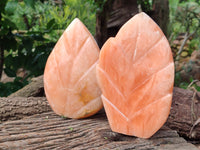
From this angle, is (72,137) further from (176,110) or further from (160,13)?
(160,13)

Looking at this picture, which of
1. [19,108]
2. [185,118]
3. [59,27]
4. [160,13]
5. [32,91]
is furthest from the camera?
[160,13]

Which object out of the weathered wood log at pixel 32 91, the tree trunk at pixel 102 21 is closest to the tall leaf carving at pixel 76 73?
the weathered wood log at pixel 32 91

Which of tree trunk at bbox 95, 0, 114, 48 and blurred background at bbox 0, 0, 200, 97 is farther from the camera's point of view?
tree trunk at bbox 95, 0, 114, 48

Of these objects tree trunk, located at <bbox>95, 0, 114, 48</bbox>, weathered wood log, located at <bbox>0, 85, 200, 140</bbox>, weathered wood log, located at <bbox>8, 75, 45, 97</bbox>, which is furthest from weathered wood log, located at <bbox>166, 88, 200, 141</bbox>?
tree trunk, located at <bbox>95, 0, 114, 48</bbox>

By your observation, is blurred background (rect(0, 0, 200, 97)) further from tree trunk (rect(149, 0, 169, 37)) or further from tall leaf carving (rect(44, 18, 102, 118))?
tall leaf carving (rect(44, 18, 102, 118))

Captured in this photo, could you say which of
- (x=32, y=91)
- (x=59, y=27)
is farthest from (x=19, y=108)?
(x=59, y=27)
